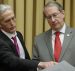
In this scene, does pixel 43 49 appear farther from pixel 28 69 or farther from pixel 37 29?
pixel 37 29

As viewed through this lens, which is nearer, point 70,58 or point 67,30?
point 70,58

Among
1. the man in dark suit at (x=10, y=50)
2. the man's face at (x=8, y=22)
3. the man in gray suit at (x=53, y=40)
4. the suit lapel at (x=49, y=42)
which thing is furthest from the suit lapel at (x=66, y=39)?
the man's face at (x=8, y=22)

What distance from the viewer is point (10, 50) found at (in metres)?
1.89

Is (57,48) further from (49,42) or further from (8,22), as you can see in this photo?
(8,22)

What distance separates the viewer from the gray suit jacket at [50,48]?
219 centimetres

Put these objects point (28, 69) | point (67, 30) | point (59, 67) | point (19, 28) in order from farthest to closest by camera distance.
A: point (19, 28) < point (67, 30) < point (28, 69) < point (59, 67)

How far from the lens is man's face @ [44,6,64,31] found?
91.1 inches

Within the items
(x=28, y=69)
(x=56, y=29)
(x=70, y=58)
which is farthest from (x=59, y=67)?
(x=56, y=29)

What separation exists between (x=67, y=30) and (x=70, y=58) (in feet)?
0.93

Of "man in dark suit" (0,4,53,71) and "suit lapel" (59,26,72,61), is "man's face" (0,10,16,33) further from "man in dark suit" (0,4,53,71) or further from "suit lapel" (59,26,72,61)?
"suit lapel" (59,26,72,61)

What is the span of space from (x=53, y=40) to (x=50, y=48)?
102 millimetres

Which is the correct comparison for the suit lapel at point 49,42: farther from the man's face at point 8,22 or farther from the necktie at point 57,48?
the man's face at point 8,22

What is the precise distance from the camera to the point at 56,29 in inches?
91.4

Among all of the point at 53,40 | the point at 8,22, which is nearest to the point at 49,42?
the point at 53,40
